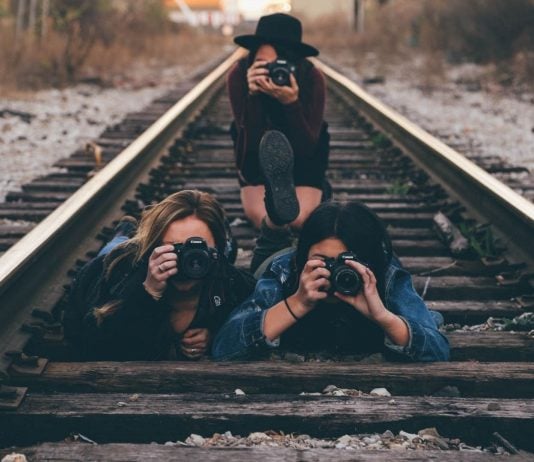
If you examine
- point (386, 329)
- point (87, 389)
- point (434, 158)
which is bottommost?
point (87, 389)

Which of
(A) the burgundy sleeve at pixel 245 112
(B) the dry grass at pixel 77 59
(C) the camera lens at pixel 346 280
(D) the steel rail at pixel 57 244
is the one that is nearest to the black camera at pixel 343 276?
(C) the camera lens at pixel 346 280

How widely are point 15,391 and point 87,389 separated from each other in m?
0.21

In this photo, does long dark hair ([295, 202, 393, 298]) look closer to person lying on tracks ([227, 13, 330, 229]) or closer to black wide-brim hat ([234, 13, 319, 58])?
person lying on tracks ([227, 13, 330, 229])

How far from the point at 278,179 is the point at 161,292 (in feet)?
3.74

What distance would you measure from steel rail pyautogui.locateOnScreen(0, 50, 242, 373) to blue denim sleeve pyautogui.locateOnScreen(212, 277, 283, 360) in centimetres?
61

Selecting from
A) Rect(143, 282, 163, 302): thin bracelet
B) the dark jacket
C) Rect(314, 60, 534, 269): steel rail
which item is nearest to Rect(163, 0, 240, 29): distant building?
Rect(314, 60, 534, 269): steel rail

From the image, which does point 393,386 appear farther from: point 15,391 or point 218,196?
point 218,196

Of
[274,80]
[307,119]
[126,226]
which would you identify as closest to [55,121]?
[307,119]

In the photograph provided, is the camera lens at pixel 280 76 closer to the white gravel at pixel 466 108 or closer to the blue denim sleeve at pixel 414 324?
the blue denim sleeve at pixel 414 324

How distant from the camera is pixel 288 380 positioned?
8.18ft

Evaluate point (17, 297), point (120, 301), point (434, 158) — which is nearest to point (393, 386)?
point (120, 301)

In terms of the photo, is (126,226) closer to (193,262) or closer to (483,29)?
(193,262)

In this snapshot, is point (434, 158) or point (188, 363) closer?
point (188, 363)

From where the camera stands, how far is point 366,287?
2508 mm
